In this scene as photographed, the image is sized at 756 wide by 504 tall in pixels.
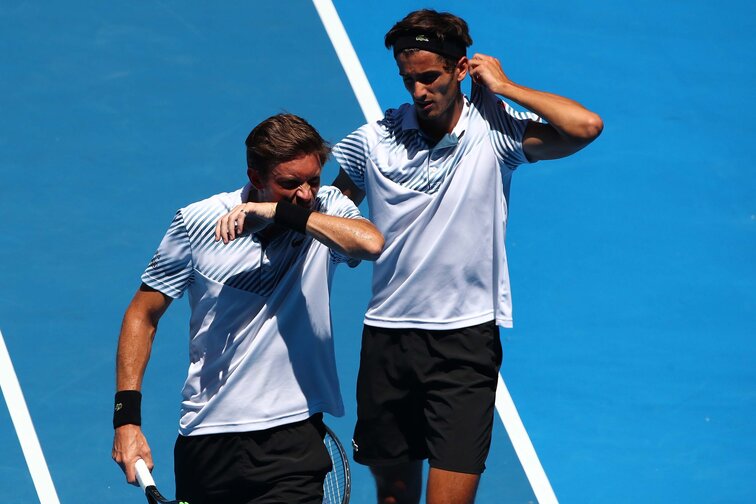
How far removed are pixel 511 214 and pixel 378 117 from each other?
4.03ft

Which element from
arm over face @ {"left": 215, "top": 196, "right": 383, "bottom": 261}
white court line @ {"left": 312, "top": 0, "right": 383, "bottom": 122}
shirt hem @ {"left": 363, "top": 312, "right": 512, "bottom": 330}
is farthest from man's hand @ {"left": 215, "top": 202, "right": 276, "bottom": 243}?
white court line @ {"left": 312, "top": 0, "right": 383, "bottom": 122}

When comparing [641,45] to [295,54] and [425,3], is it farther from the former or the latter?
[295,54]

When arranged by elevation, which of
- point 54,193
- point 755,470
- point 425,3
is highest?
point 425,3

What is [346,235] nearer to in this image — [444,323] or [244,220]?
[244,220]

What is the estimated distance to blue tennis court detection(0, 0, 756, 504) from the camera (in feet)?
25.8

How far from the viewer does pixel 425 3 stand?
10953 mm

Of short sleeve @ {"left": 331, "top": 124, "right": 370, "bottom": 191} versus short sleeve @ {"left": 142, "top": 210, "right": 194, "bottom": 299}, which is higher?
short sleeve @ {"left": 331, "top": 124, "right": 370, "bottom": 191}

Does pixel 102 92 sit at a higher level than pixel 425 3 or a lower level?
lower

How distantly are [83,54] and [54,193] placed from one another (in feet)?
4.89

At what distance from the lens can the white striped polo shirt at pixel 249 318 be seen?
5.23 m

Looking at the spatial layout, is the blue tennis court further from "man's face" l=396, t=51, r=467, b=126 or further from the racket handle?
"man's face" l=396, t=51, r=467, b=126

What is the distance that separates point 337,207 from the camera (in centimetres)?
534

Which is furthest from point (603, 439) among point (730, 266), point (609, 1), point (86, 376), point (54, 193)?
point (609, 1)

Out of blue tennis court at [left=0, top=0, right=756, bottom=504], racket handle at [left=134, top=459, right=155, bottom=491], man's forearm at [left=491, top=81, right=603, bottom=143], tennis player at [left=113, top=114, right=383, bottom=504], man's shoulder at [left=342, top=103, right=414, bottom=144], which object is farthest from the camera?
blue tennis court at [left=0, top=0, right=756, bottom=504]
